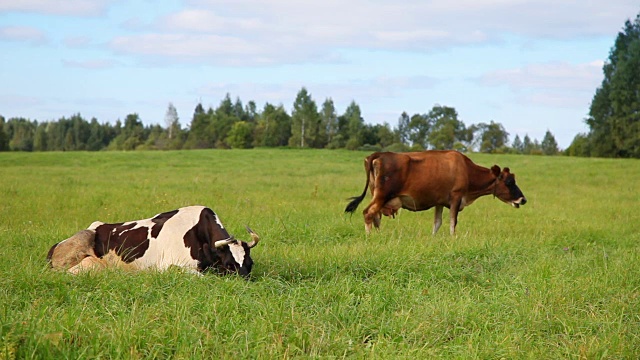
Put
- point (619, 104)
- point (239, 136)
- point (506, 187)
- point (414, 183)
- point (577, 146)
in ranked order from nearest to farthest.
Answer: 1. point (414, 183)
2. point (506, 187)
3. point (619, 104)
4. point (577, 146)
5. point (239, 136)

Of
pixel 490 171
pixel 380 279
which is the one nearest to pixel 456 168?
pixel 490 171

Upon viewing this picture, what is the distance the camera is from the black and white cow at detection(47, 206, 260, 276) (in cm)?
761

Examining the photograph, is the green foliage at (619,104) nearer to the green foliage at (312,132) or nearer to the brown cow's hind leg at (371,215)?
the green foliage at (312,132)

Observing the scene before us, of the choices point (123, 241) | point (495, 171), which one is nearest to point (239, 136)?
point (495, 171)

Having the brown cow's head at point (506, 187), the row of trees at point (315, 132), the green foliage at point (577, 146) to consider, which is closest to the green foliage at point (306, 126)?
the row of trees at point (315, 132)

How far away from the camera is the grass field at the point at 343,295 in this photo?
533 cm

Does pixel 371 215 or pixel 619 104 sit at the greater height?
pixel 619 104

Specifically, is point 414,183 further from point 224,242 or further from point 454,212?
point 224,242

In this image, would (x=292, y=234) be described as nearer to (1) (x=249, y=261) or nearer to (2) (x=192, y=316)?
(1) (x=249, y=261)

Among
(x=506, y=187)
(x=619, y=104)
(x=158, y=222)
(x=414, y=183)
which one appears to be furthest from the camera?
(x=619, y=104)

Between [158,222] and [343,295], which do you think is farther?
[158,222]

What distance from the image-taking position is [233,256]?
758 cm

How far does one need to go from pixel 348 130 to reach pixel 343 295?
276 ft

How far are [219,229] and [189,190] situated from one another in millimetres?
11442
